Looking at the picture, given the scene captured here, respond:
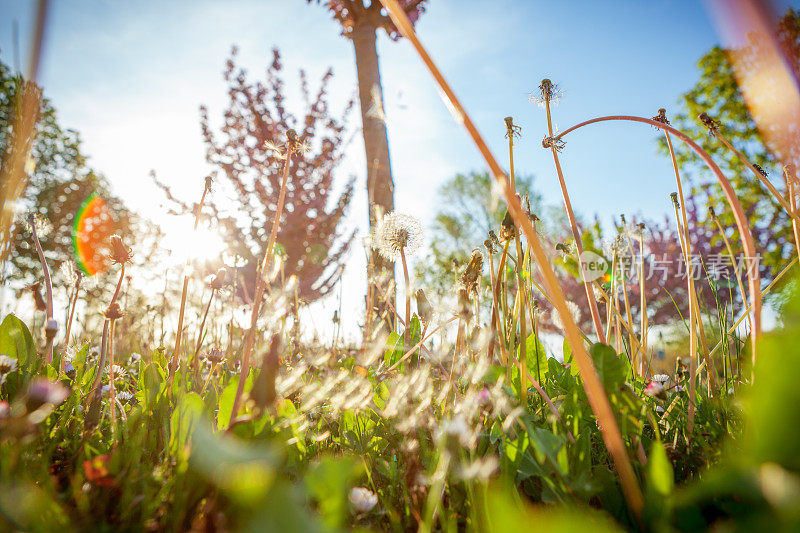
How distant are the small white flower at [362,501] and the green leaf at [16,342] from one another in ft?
3.11

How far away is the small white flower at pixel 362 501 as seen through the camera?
24.5 inches

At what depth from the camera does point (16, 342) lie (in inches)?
41.6

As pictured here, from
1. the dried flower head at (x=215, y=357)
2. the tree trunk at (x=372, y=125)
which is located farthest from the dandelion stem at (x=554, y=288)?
the tree trunk at (x=372, y=125)

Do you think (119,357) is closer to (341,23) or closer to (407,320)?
(407,320)

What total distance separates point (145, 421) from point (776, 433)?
1.09 metres

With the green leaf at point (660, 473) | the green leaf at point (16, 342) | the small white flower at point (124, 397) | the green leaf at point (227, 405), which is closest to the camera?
the green leaf at point (660, 473)

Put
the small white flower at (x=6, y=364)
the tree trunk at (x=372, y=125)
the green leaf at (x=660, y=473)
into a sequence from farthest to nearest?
the tree trunk at (x=372, y=125)
the small white flower at (x=6, y=364)
the green leaf at (x=660, y=473)

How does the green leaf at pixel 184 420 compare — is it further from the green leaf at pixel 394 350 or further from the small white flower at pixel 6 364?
the green leaf at pixel 394 350

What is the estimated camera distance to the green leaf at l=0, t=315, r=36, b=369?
1.04 metres

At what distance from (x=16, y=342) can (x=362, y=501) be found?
3.35ft

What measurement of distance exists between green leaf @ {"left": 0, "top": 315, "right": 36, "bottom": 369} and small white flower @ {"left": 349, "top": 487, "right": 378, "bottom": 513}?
3.11ft

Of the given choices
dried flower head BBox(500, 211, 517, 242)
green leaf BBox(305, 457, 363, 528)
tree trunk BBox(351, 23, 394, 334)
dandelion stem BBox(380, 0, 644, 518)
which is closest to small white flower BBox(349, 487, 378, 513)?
green leaf BBox(305, 457, 363, 528)

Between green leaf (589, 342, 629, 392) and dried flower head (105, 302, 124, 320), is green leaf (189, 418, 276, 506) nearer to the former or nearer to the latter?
green leaf (589, 342, 629, 392)

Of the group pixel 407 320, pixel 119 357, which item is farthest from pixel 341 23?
pixel 407 320
